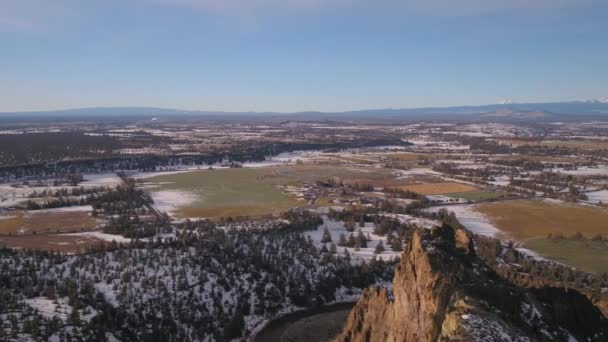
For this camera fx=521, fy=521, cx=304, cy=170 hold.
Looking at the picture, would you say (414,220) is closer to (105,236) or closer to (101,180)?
(105,236)

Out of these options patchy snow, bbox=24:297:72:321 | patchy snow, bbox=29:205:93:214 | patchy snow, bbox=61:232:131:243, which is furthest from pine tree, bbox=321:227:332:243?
patchy snow, bbox=29:205:93:214

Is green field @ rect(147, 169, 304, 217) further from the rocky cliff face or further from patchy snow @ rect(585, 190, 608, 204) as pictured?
the rocky cliff face

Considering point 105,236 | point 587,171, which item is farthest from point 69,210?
point 587,171

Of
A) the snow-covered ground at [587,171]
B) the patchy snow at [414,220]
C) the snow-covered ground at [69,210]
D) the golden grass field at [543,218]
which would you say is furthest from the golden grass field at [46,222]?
the snow-covered ground at [587,171]

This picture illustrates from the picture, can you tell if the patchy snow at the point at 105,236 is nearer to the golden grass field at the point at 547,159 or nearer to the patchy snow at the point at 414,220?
the patchy snow at the point at 414,220

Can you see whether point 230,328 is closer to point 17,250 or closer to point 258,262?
point 258,262

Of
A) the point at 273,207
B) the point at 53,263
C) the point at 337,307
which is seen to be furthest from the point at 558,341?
the point at 273,207

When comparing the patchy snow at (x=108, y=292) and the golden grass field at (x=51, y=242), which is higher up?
the patchy snow at (x=108, y=292)
